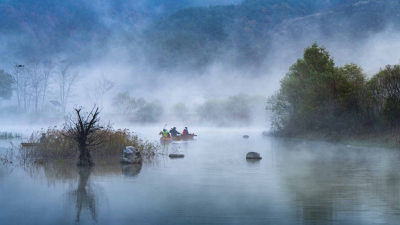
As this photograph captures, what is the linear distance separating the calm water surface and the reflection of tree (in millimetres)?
25

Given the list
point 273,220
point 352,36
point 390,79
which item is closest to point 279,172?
point 273,220

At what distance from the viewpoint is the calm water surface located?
9.76 metres

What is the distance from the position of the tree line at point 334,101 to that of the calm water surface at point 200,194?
14.4 metres

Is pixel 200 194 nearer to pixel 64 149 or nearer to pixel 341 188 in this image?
pixel 341 188

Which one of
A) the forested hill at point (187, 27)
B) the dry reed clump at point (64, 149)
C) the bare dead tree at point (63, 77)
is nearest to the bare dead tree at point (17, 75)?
the bare dead tree at point (63, 77)

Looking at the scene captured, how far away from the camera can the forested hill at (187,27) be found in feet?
461

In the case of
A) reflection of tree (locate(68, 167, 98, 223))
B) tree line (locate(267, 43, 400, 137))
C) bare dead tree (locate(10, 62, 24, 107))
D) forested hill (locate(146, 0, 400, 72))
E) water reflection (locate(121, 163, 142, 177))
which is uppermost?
forested hill (locate(146, 0, 400, 72))

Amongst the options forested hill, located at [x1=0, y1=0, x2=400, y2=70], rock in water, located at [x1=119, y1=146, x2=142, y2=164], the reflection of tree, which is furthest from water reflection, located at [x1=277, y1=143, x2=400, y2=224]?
forested hill, located at [x1=0, y1=0, x2=400, y2=70]

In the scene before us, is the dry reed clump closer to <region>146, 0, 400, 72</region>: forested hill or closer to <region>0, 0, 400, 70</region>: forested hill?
<region>0, 0, 400, 70</region>: forested hill

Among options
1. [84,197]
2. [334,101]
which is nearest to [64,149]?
[84,197]

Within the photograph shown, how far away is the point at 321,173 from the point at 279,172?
178 centimetres

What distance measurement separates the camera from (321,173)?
58.7ft

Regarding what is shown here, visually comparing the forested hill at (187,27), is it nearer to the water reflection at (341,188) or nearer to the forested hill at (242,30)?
the forested hill at (242,30)

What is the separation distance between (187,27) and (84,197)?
156m
